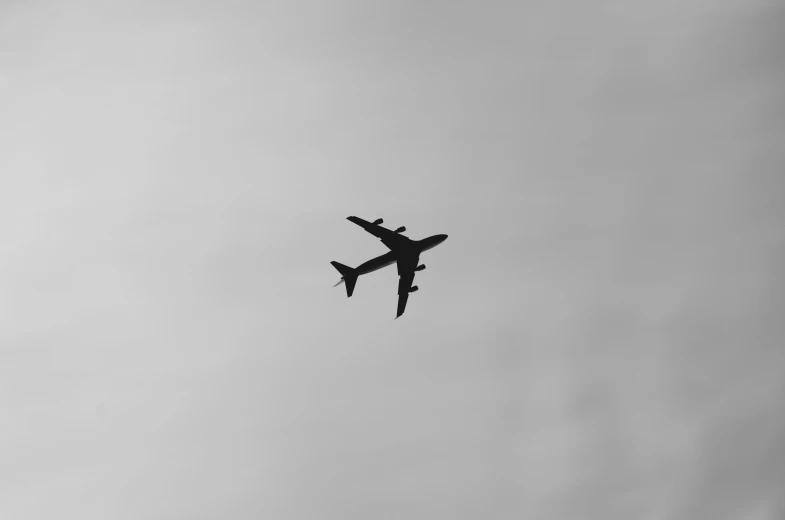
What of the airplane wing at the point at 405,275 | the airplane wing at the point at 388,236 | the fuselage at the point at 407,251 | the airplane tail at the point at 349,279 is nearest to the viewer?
the airplane wing at the point at 388,236

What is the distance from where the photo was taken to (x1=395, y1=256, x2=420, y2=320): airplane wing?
5000 inches

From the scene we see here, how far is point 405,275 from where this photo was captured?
129 metres

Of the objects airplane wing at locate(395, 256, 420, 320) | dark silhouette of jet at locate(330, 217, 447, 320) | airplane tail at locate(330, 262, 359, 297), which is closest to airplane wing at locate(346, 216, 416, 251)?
dark silhouette of jet at locate(330, 217, 447, 320)

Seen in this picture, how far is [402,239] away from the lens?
125062 millimetres

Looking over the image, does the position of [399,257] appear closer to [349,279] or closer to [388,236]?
[388,236]

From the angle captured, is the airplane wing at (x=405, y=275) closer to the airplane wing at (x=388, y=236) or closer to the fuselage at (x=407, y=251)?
the fuselage at (x=407, y=251)

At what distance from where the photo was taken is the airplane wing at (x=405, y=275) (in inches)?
5000

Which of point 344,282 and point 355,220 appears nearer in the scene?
point 355,220

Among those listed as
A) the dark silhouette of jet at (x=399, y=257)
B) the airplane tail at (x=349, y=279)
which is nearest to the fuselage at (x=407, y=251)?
the dark silhouette of jet at (x=399, y=257)

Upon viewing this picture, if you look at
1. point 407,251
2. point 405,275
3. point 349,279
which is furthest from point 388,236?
point 349,279

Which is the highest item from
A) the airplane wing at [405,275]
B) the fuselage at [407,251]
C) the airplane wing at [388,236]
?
the airplane wing at [388,236]

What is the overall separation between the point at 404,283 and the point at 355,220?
1723 centimetres

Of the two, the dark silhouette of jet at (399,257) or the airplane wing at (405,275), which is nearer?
the dark silhouette of jet at (399,257)

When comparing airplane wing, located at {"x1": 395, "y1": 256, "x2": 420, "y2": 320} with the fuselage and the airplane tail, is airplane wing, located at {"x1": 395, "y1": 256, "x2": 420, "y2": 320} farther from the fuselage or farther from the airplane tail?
the airplane tail
